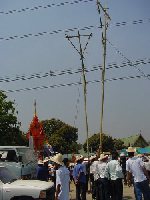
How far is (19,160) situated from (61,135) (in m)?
94.3

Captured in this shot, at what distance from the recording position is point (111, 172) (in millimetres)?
15266

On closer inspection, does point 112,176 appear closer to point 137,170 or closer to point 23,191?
point 137,170

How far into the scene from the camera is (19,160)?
18.7 metres

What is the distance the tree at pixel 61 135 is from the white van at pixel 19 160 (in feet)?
293

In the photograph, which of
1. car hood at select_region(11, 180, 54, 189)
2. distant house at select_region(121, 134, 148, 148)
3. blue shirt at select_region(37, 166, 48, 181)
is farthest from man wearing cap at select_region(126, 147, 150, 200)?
distant house at select_region(121, 134, 148, 148)

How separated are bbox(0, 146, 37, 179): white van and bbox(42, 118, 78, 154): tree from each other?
8941 cm

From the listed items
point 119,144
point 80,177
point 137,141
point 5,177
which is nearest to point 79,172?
point 80,177

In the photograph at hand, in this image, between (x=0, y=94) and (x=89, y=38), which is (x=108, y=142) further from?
(x=89, y=38)

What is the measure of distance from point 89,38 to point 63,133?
87.4 m

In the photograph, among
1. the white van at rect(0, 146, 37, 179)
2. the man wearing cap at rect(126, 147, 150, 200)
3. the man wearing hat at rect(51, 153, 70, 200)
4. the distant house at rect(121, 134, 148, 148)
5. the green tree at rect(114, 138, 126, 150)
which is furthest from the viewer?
the green tree at rect(114, 138, 126, 150)

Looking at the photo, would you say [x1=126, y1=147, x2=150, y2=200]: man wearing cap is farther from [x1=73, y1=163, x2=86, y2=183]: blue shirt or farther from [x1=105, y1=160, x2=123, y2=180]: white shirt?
[x1=73, y1=163, x2=86, y2=183]: blue shirt

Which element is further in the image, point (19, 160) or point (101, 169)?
point (19, 160)

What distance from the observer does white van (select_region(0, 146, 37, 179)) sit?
18.4 metres

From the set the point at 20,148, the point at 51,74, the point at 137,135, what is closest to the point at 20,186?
the point at 20,148
